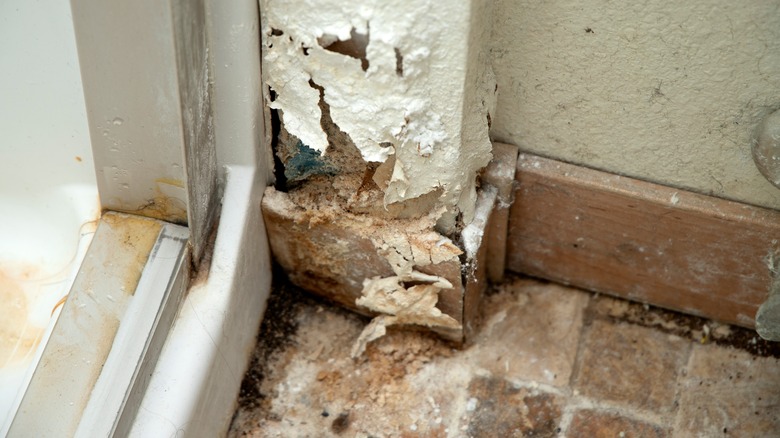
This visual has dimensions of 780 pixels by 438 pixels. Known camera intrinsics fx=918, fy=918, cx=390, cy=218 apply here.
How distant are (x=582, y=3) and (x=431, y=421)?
863 mm

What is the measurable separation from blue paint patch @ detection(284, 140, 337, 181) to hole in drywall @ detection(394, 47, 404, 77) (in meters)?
0.30

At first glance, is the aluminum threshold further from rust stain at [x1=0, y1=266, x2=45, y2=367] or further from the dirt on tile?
the dirt on tile

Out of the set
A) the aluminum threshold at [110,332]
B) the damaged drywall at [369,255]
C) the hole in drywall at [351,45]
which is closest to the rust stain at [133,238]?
the aluminum threshold at [110,332]

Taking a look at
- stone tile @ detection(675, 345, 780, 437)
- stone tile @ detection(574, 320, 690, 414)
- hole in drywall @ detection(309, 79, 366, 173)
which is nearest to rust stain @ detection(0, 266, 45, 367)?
hole in drywall @ detection(309, 79, 366, 173)

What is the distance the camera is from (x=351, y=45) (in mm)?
1488

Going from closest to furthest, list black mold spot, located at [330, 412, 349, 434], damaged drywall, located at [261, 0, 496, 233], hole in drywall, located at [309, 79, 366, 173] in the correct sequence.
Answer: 1. damaged drywall, located at [261, 0, 496, 233]
2. hole in drywall, located at [309, 79, 366, 173]
3. black mold spot, located at [330, 412, 349, 434]

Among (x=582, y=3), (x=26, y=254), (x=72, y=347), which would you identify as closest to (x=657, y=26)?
(x=582, y=3)

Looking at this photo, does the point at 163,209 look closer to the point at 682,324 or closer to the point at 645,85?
the point at 645,85

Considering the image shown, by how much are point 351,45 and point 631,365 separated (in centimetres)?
92

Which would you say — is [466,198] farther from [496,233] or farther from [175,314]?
[175,314]

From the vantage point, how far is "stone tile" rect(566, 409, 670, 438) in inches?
71.9

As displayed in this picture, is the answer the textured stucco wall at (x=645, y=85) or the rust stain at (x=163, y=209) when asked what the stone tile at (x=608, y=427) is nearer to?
the textured stucco wall at (x=645, y=85)

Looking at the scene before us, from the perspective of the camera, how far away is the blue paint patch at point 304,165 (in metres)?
1.73

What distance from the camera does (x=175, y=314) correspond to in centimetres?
167
